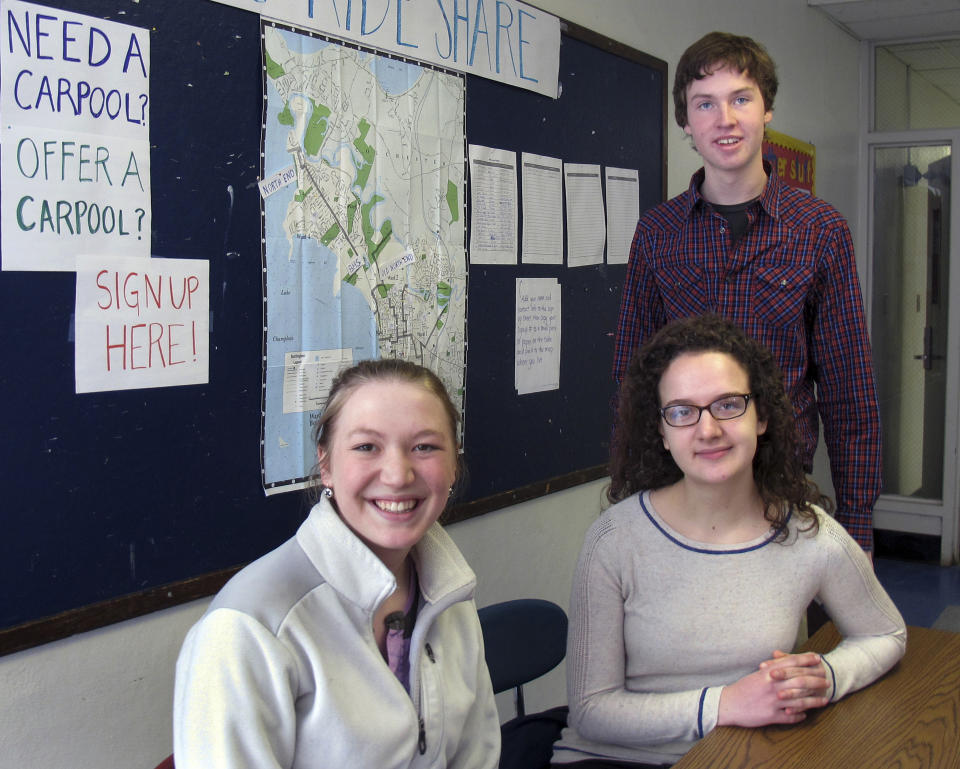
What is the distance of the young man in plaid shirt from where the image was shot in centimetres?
202

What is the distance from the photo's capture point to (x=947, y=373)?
4.93m

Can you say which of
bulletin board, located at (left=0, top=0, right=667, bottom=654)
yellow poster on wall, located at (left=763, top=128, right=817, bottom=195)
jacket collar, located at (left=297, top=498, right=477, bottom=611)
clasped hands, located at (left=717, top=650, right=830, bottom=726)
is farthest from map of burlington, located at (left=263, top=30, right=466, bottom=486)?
yellow poster on wall, located at (left=763, top=128, right=817, bottom=195)

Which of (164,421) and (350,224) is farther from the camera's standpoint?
(350,224)

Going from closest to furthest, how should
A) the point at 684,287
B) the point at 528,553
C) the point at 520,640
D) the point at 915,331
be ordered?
1. the point at 520,640
2. the point at 684,287
3. the point at 528,553
4. the point at 915,331

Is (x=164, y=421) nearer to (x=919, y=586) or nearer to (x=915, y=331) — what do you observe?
(x=919, y=586)

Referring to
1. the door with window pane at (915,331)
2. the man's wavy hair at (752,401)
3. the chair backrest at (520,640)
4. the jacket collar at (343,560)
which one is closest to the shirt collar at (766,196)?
the man's wavy hair at (752,401)

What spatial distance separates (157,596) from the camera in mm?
1656

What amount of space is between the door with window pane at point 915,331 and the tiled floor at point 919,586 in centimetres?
18

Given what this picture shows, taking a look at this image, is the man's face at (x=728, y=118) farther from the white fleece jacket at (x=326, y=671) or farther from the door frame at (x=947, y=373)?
the door frame at (x=947, y=373)

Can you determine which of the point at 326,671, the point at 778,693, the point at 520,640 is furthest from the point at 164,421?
the point at 778,693

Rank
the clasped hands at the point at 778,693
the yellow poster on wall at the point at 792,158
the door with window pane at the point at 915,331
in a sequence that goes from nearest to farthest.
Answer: the clasped hands at the point at 778,693
the yellow poster on wall at the point at 792,158
the door with window pane at the point at 915,331

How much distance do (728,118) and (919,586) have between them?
345 cm

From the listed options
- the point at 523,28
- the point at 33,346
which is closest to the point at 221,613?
the point at 33,346

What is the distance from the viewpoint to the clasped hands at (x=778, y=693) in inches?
54.2
